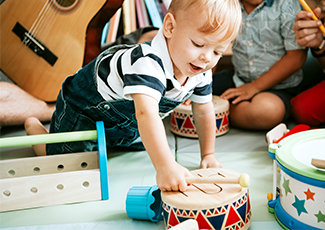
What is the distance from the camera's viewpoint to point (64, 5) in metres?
1.17

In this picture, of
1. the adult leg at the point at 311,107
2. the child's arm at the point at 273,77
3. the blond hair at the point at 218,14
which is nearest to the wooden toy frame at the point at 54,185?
the blond hair at the point at 218,14

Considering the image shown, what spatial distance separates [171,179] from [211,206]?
91 millimetres

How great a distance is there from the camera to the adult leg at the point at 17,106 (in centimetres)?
115

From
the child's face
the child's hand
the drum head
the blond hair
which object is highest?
the blond hair

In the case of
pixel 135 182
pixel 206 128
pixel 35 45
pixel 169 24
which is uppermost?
pixel 169 24

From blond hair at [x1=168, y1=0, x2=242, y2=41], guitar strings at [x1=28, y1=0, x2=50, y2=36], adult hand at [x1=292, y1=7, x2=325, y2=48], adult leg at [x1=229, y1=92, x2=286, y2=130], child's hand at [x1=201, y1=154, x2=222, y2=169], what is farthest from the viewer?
guitar strings at [x1=28, y1=0, x2=50, y2=36]

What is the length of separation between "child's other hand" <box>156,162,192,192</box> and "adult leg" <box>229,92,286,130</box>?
563mm

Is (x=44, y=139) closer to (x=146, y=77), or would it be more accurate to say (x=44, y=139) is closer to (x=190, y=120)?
(x=146, y=77)

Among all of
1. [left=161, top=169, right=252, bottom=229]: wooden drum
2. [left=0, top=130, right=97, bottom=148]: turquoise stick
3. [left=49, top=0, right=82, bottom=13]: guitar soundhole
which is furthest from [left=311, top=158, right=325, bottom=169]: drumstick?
[left=49, top=0, right=82, bottom=13]: guitar soundhole

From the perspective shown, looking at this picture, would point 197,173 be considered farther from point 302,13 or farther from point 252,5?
point 252,5

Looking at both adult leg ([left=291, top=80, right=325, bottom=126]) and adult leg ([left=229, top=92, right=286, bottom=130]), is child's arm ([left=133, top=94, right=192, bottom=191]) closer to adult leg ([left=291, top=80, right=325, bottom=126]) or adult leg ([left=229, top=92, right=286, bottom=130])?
adult leg ([left=229, top=92, right=286, bottom=130])

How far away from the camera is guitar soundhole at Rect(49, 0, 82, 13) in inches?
45.7

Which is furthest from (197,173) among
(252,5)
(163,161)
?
(252,5)

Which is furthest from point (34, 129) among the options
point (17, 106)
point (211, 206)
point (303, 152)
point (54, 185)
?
point (303, 152)
